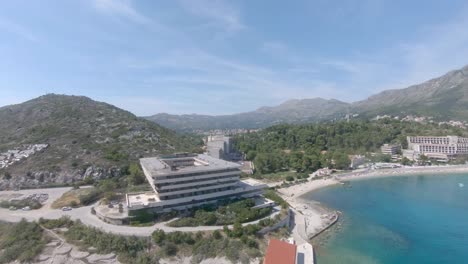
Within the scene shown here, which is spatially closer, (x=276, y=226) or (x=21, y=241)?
(x=21, y=241)

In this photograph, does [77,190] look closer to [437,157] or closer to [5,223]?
[5,223]

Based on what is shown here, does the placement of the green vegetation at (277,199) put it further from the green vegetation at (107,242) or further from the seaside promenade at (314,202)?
the green vegetation at (107,242)

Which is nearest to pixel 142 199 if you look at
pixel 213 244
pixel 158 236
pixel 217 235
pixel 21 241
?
pixel 158 236

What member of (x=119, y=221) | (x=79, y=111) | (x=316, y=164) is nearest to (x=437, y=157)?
(x=316, y=164)

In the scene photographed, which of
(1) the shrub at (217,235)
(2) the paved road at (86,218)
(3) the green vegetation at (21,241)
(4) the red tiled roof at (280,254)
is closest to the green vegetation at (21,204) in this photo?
(2) the paved road at (86,218)

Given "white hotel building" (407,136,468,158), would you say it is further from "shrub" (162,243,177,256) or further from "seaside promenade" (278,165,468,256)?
"shrub" (162,243,177,256)

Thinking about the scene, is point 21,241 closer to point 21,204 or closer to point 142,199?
point 142,199
